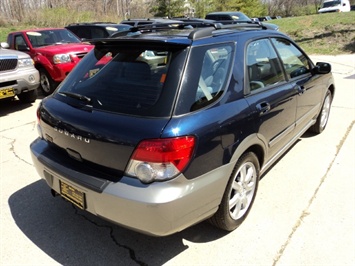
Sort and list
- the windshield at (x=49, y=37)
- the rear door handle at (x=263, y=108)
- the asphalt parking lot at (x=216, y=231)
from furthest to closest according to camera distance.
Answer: the windshield at (x=49, y=37) < the rear door handle at (x=263, y=108) < the asphalt parking lot at (x=216, y=231)

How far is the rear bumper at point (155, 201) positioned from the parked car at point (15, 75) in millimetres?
4481

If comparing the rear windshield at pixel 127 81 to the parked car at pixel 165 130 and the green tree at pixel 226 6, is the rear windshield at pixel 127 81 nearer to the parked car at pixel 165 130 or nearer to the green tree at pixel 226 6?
the parked car at pixel 165 130

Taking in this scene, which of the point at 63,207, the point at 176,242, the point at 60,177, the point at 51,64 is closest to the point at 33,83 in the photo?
the point at 51,64

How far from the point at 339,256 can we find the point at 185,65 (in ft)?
6.21

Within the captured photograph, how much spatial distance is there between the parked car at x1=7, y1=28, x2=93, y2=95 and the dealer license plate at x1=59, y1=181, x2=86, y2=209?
5365 millimetres

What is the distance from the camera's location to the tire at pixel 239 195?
2631 millimetres

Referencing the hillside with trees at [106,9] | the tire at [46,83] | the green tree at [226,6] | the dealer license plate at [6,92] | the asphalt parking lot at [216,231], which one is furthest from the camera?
the green tree at [226,6]

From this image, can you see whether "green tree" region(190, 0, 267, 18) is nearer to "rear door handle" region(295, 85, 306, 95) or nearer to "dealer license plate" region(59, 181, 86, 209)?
"rear door handle" region(295, 85, 306, 95)

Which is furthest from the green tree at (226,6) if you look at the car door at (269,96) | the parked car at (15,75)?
the car door at (269,96)

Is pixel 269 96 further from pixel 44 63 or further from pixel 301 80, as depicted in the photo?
pixel 44 63

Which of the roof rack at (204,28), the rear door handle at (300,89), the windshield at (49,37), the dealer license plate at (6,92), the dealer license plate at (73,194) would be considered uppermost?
the roof rack at (204,28)

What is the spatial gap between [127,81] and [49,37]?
22.6 ft

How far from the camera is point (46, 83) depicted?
7.84 m

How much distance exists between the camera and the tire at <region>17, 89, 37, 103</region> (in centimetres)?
707
